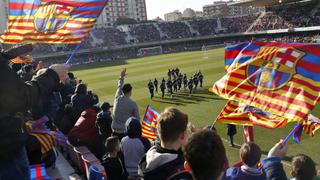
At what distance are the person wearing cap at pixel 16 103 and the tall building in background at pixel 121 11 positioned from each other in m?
111

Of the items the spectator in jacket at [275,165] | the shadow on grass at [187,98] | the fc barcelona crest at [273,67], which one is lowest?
the shadow on grass at [187,98]

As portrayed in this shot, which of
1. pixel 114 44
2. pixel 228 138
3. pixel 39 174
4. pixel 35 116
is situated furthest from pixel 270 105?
pixel 114 44

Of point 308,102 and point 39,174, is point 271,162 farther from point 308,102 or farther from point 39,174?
point 39,174

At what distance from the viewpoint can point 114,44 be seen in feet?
227

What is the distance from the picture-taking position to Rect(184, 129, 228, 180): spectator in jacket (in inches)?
90.4

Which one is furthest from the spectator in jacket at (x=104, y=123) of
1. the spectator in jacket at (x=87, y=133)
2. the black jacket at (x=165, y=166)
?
the black jacket at (x=165, y=166)

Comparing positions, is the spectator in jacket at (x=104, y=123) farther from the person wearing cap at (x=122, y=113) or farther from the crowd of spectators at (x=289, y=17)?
the crowd of spectators at (x=289, y=17)

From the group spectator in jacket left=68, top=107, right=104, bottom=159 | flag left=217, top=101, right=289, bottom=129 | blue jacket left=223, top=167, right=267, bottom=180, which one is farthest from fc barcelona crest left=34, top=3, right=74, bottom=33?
blue jacket left=223, top=167, right=267, bottom=180

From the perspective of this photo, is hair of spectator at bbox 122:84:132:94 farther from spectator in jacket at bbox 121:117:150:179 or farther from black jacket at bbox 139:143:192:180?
black jacket at bbox 139:143:192:180

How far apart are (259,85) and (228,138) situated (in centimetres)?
677

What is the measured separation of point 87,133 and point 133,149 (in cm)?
220

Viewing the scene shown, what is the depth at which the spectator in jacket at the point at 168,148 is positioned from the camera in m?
2.94

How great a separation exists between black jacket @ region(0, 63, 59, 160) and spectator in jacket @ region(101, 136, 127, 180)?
2425mm

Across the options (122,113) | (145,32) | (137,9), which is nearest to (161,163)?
(122,113)
